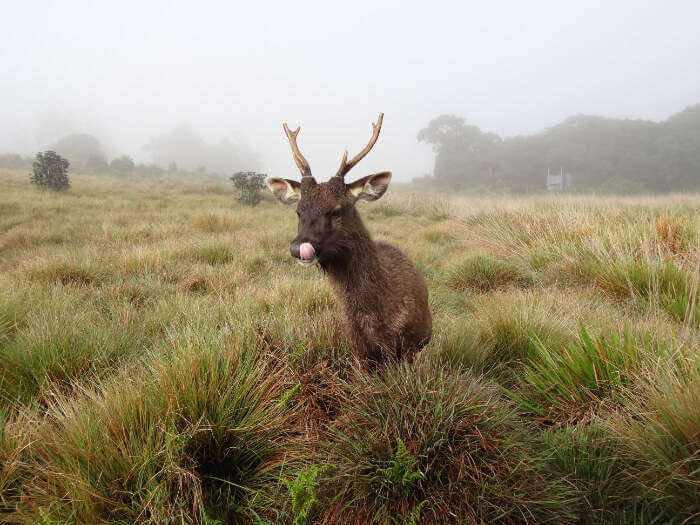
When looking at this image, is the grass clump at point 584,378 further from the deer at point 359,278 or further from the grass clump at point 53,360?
the grass clump at point 53,360

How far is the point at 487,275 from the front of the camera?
17.5ft

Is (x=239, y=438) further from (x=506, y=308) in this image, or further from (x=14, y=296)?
(x=14, y=296)

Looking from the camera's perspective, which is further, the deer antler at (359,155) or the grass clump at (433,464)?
the deer antler at (359,155)

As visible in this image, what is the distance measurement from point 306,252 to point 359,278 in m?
0.50

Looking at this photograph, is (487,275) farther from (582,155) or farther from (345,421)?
(582,155)

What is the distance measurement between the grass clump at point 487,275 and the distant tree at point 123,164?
5178cm

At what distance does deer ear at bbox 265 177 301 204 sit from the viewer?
9.40 feet

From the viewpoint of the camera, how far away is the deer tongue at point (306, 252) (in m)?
2.22

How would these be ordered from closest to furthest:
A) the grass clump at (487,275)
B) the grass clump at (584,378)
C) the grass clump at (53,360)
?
the grass clump at (584,378) → the grass clump at (53,360) → the grass clump at (487,275)

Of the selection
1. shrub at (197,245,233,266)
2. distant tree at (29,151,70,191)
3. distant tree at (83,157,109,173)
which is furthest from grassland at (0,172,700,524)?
distant tree at (83,157,109,173)

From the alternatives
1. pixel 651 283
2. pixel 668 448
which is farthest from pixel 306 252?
pixel 651 283

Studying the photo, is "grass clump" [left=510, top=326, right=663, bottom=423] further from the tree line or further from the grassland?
the tree line

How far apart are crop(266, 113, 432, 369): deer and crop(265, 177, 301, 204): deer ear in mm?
110

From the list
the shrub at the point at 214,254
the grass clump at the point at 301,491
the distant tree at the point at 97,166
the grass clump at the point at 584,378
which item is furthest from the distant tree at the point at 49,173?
the distant tree at the point at 97,166
